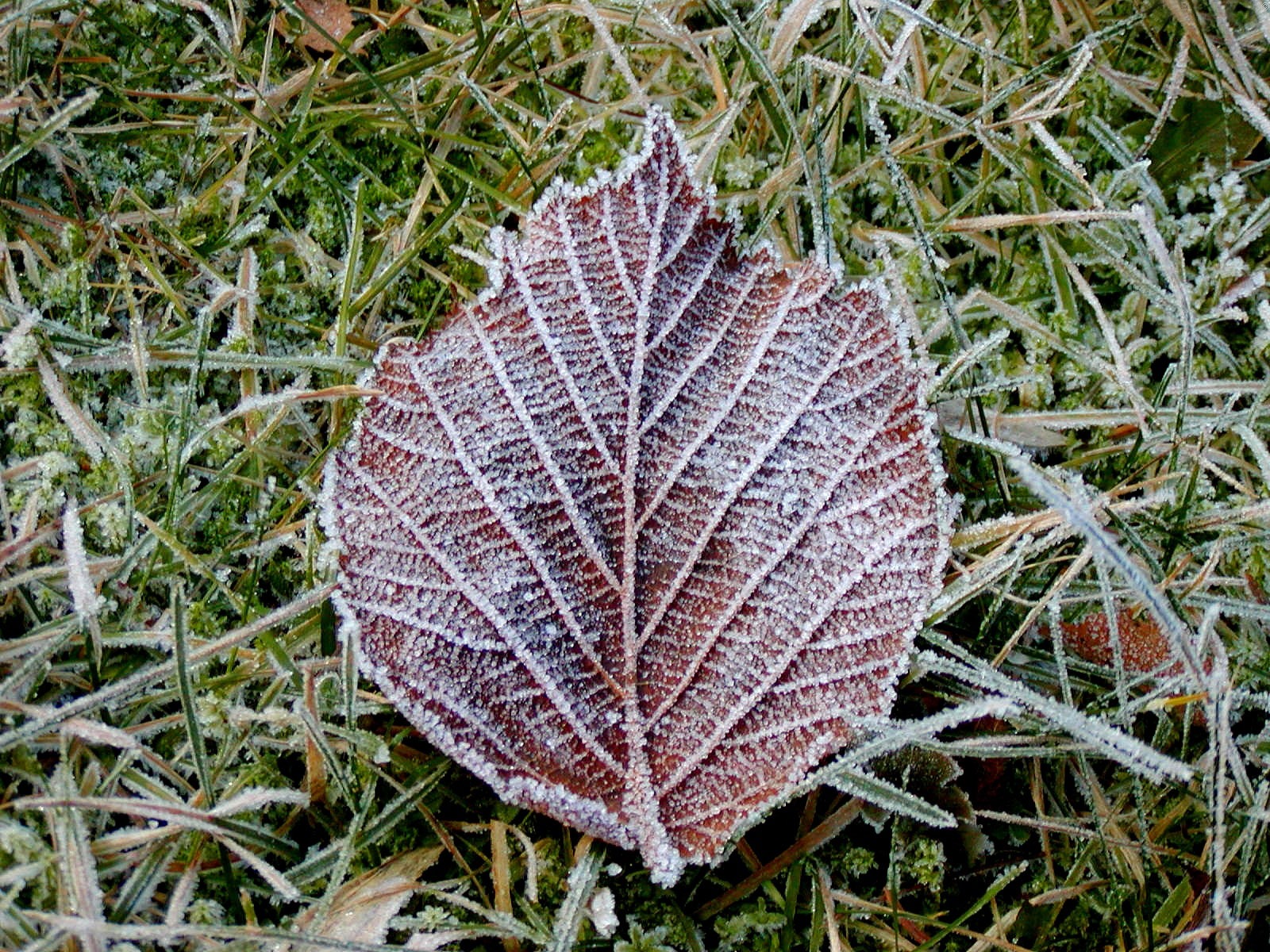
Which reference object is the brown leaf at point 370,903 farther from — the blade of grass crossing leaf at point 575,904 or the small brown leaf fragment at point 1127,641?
the small brown leaf fragment at point 1127,641

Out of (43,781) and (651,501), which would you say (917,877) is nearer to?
(651,501)

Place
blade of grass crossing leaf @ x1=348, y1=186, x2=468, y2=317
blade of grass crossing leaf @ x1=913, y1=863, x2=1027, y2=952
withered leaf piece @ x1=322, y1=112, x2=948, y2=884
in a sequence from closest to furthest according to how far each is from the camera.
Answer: withered leaf piece @ x1=322, y1=112, x2=948, y2=884
blade of grass crossing leaf @ x1=913, y1=863, x2=1027, y2=952
blade of grass crossing leaf @ x1=348, y1=186, x2=468, y2=317

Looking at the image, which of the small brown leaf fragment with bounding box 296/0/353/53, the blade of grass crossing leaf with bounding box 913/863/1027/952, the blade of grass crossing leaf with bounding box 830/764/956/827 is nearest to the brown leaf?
the blade of grass crossing leaf with bounding box 830/764/956/827

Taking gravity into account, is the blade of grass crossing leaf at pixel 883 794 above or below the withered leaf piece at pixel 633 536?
below

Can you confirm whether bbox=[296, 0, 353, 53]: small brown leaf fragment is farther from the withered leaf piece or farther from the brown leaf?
the brown leaf

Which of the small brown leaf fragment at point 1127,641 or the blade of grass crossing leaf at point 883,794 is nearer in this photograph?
the blade of grass crossing leaf at point 883,794

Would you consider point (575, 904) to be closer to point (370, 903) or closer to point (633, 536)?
point (370, 903)

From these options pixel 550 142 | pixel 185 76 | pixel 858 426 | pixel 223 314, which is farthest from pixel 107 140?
pixel 858 426

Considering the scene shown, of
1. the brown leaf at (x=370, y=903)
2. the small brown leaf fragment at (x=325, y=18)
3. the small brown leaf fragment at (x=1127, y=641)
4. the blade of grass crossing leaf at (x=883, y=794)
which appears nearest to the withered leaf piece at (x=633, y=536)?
the blade of grass crossing leaf at (x=883, y=794)
